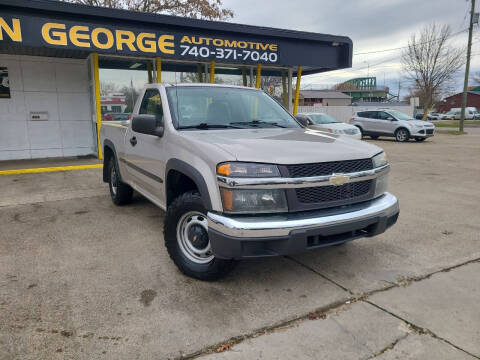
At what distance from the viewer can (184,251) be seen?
350 centimetres

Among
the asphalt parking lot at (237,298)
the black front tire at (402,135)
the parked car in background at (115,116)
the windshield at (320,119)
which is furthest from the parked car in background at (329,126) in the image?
the asphalt parking lot at (237,298)

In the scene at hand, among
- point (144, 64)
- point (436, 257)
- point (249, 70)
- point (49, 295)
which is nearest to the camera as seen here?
point (49, 295)

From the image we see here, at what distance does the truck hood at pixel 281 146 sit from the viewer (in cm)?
296

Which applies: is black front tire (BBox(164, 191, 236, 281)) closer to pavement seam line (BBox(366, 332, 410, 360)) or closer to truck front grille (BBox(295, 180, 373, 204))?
truck front grille (BBox(295, 180, 373, 204))

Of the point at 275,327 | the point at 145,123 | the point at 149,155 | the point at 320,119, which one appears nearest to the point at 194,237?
the point at 275,327

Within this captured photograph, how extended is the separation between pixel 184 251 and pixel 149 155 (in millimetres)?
1337

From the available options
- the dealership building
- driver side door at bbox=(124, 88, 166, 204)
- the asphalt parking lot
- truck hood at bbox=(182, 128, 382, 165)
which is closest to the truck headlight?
truck hood at bbox=(182, 128, 382, 165)

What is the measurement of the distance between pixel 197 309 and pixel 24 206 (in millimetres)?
4477

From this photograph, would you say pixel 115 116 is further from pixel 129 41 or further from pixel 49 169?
pixel 49 169

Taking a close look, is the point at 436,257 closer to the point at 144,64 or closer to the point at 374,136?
the point at 144,64

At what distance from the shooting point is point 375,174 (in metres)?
3.43

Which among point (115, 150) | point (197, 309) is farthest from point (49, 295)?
point (115, 150)

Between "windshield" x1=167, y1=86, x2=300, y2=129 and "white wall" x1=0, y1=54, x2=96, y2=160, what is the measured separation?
28.3ft

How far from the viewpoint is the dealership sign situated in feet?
28.2
